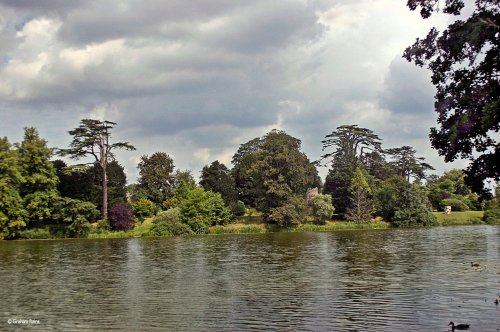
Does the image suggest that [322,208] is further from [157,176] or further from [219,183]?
[157,176]

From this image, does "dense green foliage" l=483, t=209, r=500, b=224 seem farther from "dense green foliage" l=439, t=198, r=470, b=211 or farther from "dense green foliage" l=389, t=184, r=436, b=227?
"dense green foliage" l=439, t=198, r=470, b=211

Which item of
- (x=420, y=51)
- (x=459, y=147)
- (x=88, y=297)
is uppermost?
(x=420, y=51)

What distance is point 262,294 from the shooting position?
19.1 metres

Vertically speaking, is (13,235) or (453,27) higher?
(453,27)

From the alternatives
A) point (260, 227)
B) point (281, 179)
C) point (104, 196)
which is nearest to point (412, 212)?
point (281, 179)

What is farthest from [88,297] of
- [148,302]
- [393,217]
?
[393,217]

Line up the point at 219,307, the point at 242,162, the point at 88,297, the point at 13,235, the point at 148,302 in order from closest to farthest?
the point at 219,307
the point at 148,302
the point at 88,297
the point at 13,235
the point at 242,162

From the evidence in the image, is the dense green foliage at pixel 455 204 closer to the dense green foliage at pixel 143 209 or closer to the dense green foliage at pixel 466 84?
the dense green foliage at pixel 143 209

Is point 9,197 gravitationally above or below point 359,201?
above

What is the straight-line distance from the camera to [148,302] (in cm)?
1797

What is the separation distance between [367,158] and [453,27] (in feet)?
310

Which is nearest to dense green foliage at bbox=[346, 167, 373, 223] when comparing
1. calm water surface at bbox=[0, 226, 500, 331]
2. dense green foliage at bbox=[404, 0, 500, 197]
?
calm water surface at bbox=[0, 226, 500, 331]

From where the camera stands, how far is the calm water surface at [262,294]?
14.3 m

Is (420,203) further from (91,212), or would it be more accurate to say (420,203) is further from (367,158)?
(91,212)
